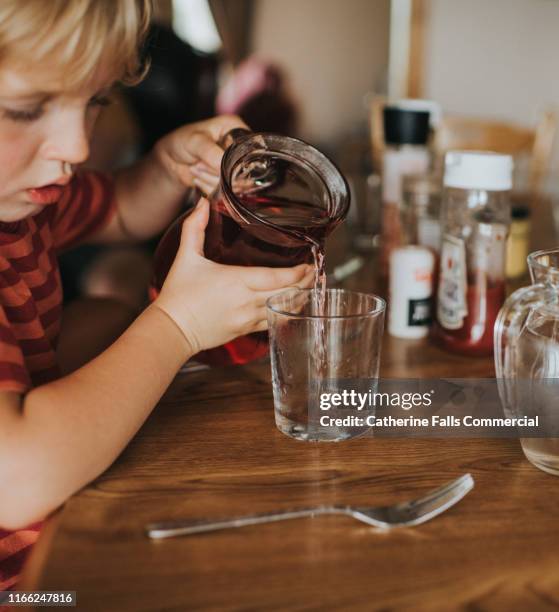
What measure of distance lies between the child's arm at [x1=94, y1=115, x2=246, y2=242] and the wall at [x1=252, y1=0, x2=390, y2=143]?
2.04 metres

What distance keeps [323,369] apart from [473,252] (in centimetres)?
33

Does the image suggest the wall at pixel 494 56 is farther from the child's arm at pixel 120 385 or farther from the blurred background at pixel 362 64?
the child's arm at pixel 120 385

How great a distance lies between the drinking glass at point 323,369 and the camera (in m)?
0.59

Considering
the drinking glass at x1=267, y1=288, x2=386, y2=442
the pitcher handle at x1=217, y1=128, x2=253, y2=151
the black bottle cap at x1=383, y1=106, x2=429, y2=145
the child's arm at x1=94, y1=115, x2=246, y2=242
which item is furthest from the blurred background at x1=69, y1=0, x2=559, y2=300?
the drinking glass at x1=267, y1=288, x2=386, y2=442

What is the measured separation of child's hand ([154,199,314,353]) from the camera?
65 centimetres

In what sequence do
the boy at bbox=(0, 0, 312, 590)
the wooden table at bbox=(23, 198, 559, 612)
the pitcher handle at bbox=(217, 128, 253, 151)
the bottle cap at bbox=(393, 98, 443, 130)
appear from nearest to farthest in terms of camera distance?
the wooden table at bbox=(23, 198, 559, 612) → the boy at bbox=(0, 0, 312, 590) → the pitcher handle at bbox=(217, 128, 253, 151) → the bottle cap at bbox=(393, 98, 443, 130)

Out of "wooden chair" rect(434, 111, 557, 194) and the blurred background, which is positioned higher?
the blurred background

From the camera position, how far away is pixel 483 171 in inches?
31.8

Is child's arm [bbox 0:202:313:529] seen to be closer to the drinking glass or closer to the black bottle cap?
the drinking glass

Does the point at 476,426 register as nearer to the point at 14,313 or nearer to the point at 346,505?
the point at 346,505

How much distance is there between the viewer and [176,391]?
0.71 metres

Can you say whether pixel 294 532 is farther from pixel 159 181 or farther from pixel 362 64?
pixel 362 64

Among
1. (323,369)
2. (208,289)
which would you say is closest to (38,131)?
(208,289)

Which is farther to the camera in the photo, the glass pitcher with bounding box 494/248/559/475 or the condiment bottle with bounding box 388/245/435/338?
the condiment bottle with bounding box 388/245/435/338
